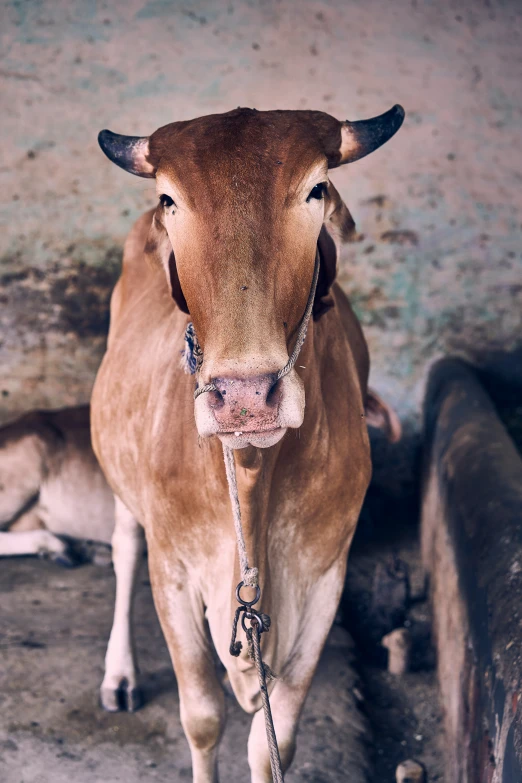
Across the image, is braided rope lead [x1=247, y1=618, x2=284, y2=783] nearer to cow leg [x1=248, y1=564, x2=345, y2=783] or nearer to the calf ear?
cow leg [x1=248, y1=564, x2=345, y2=783]

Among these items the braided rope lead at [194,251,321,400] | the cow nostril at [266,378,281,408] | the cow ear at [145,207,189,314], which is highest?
the cow ear at [145,207,189,314]

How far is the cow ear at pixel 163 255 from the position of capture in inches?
88.3

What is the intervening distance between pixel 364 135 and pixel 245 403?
82 cm

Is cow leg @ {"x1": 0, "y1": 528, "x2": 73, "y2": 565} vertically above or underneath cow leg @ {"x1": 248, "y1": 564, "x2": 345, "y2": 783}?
underneath

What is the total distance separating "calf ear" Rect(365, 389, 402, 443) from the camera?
3.63 metres

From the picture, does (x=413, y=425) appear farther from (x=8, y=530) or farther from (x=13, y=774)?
(x=13, y=774)

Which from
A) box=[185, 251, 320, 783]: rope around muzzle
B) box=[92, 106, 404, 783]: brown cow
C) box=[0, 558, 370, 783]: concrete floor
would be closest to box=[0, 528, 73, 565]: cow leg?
box=[0, 558, 370, 783]: concrete floor

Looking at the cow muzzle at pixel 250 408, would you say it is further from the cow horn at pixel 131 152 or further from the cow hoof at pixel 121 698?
the cow hoof at pixel 121 698

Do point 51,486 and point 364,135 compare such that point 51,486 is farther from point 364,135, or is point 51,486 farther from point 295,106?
point 364,135

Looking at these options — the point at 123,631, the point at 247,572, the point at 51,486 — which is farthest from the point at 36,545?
the point at 247,572

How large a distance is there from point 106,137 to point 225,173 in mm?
487

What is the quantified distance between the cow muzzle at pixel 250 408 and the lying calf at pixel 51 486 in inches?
118

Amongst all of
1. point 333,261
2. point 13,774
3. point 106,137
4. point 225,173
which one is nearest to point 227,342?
point 225,173

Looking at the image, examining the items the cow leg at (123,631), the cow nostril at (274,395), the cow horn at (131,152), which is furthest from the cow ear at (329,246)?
the cow leg at (123,631)
